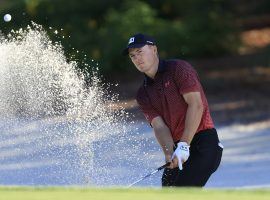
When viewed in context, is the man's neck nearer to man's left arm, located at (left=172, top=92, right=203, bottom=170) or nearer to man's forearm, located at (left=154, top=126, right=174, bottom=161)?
man's left arm, located at (left=172, top=92, right=203, bottom=170)

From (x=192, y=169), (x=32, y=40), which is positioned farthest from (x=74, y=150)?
(x=192, y=169)

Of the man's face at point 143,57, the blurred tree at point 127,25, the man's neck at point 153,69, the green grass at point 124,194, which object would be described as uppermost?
the blurred tree at point 127,25

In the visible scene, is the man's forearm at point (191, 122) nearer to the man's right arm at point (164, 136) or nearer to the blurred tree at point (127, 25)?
the man's right arm at point (164, 136)

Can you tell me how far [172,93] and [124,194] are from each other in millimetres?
2412

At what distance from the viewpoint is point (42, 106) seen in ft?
40.2

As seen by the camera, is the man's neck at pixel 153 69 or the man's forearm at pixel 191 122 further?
the man's neck at pixel 153 69

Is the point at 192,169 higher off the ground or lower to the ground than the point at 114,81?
lower

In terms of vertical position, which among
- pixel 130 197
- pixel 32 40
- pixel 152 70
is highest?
pixel 32 40

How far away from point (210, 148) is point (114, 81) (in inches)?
477

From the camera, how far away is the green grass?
4.96m

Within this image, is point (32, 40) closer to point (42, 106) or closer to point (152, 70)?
point (42, 106)

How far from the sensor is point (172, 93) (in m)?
7.50

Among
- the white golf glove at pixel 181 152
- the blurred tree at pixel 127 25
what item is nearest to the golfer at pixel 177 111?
the white golf glove at pixel 181 152

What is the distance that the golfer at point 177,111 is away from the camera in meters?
7.36
